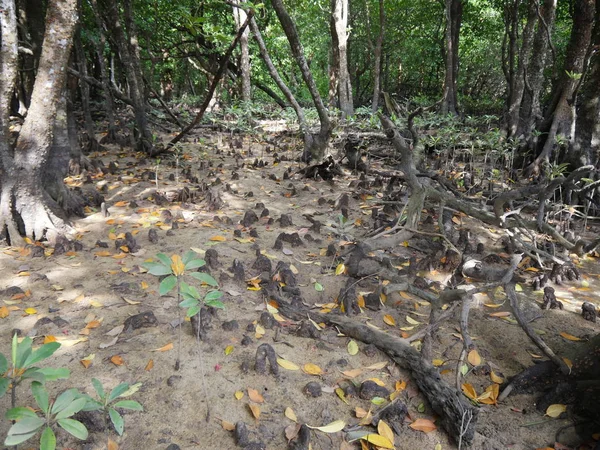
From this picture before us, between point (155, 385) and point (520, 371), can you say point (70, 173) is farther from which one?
point (520, 371)

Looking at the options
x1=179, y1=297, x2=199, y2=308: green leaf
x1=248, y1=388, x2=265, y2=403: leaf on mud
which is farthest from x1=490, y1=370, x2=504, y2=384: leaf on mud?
x1=179, y1=297, x2=199, y2=308: green leaf

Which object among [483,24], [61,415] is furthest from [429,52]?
[61,415]

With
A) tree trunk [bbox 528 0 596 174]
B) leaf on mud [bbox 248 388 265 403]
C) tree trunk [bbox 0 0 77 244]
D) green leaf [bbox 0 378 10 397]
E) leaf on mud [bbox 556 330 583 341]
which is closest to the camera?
green leaf [bbox 0 378 10 397]

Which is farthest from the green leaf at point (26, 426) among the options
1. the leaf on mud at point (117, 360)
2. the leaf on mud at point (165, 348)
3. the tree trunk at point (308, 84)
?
the tree trunk at point (308, 84)

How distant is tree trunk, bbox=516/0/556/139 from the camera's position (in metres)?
7.88

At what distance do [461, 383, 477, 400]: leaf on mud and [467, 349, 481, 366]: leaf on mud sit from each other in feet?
0.73

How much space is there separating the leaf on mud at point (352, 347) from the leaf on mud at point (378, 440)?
0.71 metres

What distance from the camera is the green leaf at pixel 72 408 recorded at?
1.42m

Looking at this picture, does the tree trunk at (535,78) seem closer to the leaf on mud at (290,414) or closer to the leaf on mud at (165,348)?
the leaf on mud at (290,414)

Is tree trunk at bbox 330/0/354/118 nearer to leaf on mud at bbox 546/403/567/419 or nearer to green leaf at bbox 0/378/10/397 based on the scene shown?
leaf on mud at bbox 546/403/567/419

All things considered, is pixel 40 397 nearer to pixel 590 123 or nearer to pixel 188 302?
pixel 188 302

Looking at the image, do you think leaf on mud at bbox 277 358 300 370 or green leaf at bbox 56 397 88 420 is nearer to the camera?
green leaf at bbox 56 397 88 420

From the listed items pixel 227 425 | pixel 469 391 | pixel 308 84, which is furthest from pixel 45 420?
pixel 308 84

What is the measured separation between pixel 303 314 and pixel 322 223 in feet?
7.06
